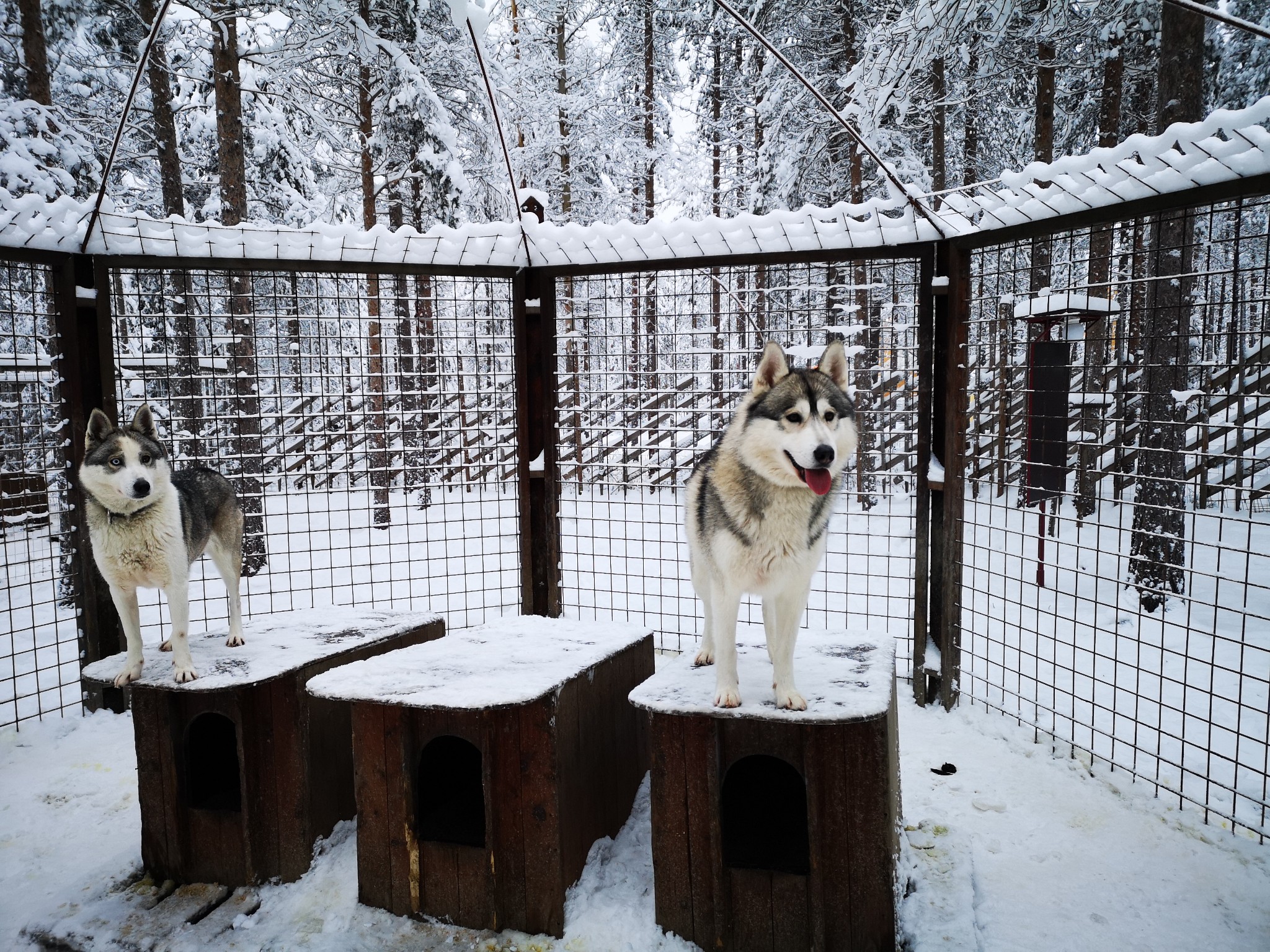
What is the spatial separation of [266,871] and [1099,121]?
12939mm

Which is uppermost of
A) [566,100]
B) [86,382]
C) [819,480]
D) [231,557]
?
[566,100]

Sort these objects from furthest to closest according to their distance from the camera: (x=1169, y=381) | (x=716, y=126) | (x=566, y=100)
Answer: (x=566, y=100), (x=716, y=126), (x=1169, y=381)

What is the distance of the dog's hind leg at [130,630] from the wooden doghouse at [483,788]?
1.06 m

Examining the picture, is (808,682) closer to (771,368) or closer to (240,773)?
(771,368)

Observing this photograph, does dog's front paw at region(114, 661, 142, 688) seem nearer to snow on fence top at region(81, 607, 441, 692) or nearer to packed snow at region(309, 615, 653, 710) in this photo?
snow on fence top at region(81, 607, 441, 692)

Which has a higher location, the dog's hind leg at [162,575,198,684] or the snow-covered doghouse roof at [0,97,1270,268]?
the snow-covered doghouse roof at [0,97,1270,268]

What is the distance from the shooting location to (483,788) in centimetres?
291

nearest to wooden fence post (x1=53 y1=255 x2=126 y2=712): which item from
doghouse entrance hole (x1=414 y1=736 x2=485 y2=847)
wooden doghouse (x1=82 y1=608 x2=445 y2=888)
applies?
wooden doghouse (x1=82 y1=608 x2=445 y2=888)

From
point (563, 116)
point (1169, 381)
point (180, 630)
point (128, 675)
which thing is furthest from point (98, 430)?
point (563, 116)

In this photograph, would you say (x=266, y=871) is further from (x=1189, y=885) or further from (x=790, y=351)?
(x=790, y=351)

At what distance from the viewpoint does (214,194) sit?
13086 mm

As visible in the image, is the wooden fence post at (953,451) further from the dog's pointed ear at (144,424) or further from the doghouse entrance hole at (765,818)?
the dog's pointed ear at (144,424)

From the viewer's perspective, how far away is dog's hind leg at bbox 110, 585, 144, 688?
3.24m

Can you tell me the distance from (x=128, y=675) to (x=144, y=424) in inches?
50.2
